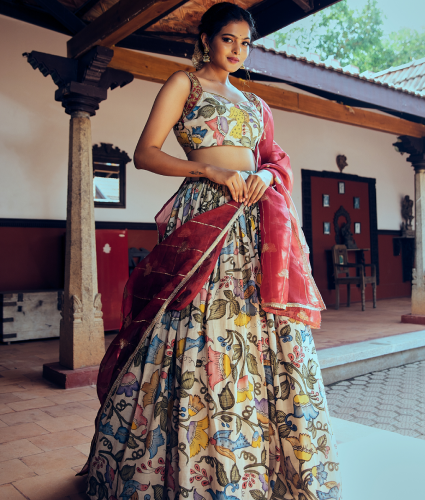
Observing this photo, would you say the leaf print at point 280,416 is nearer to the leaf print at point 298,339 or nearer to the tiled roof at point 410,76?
the leaf print at point 298,339

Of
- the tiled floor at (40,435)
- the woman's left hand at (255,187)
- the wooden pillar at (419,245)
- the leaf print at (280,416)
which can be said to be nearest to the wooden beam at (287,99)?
the wooden pillar at (419,245)

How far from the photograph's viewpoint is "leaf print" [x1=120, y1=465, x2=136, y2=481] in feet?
4.70

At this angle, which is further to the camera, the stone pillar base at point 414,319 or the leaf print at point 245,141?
the stone pillar base at point 414,319

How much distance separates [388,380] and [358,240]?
16.9 feet

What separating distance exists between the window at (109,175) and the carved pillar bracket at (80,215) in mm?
2143

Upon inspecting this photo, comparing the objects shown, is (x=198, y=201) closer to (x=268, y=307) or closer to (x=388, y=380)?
(x=268, y=307)

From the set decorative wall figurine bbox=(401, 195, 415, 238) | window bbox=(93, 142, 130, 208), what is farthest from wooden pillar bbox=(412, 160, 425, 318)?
window bbox=(93, 142, 130, 208)

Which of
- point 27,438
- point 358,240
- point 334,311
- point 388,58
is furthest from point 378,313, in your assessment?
point 388,58

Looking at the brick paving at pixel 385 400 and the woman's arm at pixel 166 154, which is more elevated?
the woman's arm at pixel 166 154

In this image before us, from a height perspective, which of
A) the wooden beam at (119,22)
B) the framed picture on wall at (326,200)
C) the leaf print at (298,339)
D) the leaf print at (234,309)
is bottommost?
the leaf print at (298,339)

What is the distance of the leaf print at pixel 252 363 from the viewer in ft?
4.75

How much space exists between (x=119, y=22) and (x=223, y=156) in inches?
83.1

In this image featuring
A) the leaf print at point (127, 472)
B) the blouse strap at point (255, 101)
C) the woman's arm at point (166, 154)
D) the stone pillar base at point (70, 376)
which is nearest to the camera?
the leaf print at point (127, 472)

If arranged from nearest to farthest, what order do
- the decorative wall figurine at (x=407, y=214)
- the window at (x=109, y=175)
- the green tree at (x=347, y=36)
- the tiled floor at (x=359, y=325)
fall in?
the tiled floor at (x=359, y=325)
the window at (x=109, y=175)
the decorative wall figurine at (x=407, y=214)
the green tree at (x=347, y=36)
